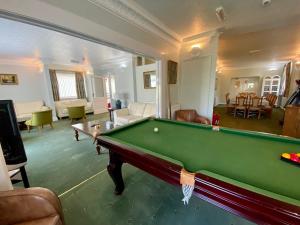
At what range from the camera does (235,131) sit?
1661mm

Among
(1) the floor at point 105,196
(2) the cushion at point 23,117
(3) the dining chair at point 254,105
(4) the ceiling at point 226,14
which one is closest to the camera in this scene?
(1) the floor at point 105,196

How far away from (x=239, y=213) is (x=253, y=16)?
3167 millimetres

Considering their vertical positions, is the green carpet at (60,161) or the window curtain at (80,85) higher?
the window curtain at (80,85)

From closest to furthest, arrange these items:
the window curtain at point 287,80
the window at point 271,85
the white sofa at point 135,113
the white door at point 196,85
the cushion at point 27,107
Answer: the white door at point 196,85 < the white sofa at point 135,113 < the cushion at point 27,107 < the window curtain at point 287,80 < the window at point 271,85

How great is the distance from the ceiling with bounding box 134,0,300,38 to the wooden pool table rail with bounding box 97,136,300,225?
7.61ft

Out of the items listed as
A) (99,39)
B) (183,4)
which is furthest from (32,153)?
(183,4)

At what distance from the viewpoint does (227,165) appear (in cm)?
105

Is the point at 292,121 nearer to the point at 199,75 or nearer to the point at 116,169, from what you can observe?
the point at 199,75

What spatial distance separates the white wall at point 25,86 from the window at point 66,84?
704 millimetres

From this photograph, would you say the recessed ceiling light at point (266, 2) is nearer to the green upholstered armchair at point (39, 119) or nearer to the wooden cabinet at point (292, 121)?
the wooden cabinet at point (292, 121)

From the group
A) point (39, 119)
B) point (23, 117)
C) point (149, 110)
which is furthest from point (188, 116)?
point (23, 117)

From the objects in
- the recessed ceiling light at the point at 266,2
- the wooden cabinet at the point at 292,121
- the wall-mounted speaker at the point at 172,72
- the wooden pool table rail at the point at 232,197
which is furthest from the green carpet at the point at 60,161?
the wooden cabinet at the point at 292,121

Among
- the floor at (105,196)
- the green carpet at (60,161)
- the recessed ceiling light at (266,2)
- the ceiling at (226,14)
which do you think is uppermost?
the ceiling at (226,14)

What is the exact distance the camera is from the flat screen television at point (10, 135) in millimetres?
1332
